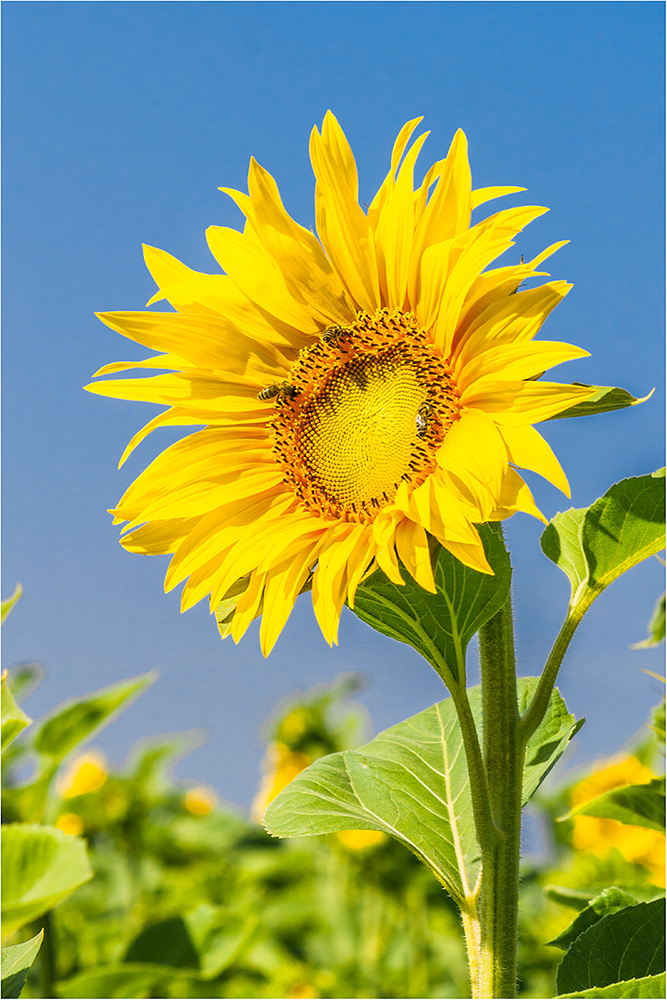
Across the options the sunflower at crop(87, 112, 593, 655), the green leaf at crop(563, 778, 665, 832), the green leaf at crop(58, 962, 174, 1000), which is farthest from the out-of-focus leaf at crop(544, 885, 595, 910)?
the sunflower at crop(87, 112, 593, 655)

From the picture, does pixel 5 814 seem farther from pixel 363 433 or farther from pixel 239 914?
pixel 363 433

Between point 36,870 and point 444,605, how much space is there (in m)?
0.54

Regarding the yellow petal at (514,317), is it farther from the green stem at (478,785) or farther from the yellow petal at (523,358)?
the green stem at (478,785)

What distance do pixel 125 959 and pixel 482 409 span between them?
1.40 metres

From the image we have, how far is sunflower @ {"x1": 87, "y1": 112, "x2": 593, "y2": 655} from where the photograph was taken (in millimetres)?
978

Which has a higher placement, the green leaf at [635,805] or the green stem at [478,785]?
the green stem at [478,785]

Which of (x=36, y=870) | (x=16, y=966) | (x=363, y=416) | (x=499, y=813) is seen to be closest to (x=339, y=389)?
(x=363, y=416)

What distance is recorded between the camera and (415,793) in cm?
118

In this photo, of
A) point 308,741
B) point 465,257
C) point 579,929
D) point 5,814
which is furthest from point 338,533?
point 308,741

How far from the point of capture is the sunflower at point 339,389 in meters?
0.98

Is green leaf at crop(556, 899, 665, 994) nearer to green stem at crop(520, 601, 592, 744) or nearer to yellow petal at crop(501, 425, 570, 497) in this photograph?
green stem at crop(520, 601, 592, 744)

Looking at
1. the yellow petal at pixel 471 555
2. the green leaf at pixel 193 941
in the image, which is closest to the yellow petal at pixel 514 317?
the yellow petal at pixel 471 555

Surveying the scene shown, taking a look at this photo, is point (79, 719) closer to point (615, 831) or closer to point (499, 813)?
point (499, 813)

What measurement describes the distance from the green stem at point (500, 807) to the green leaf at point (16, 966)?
0.48 meters
